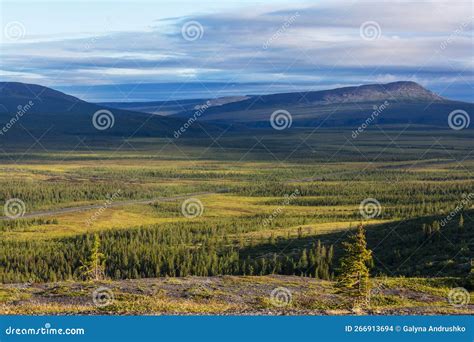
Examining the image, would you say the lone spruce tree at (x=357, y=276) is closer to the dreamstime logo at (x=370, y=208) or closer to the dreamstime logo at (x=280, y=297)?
the dreamstime logo at (x=280, y=297)

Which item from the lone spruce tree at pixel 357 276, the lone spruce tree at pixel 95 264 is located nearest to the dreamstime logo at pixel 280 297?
the lone spruce tree at pixel 357 276

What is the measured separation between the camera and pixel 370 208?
154250mm

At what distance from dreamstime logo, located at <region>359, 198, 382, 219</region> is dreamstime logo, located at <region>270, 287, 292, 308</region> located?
9638cm

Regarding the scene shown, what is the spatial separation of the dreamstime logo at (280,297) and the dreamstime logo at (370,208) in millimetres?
96379

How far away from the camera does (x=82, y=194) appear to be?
188 metres

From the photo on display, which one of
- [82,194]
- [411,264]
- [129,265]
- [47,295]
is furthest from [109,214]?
[47,295]

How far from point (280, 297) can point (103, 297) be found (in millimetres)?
11534

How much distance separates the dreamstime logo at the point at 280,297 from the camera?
39.7 metres

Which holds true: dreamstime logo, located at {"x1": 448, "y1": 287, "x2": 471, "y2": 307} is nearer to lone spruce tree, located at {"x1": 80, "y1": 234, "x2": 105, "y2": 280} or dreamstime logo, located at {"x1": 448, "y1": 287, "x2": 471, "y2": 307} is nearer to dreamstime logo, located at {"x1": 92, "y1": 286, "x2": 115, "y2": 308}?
dreamstime logo, located at {"x1": 92, "y1": 286, "x2": 115, "y2": 308}

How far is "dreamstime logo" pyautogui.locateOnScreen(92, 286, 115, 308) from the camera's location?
1415 inches
